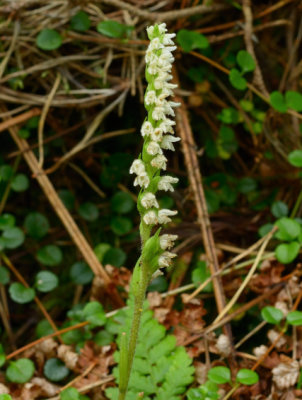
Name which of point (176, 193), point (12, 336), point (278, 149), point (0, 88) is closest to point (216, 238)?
point (176, 193)

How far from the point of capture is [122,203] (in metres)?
2.70

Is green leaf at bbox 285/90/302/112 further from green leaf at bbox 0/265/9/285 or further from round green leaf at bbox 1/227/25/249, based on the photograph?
green leaf at bbox 0/265/9/285

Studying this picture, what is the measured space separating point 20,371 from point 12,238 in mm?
649

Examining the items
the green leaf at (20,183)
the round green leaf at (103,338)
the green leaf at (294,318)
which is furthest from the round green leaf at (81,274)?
the green leaf at (294,318)

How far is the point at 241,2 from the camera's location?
268 cm

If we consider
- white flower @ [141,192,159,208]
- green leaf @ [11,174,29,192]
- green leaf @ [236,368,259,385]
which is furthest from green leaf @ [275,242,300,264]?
green leaf @ [11,174,29,192]

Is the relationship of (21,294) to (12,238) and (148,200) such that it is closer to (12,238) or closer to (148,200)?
(12,238)

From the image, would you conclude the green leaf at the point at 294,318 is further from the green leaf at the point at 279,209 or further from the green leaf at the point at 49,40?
the green leaf at the point at 49,40

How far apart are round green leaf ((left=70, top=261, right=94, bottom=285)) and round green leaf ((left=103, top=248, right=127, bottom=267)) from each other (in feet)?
0.30

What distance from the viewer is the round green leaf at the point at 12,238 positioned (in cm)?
245

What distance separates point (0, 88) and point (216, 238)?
4.19 ft

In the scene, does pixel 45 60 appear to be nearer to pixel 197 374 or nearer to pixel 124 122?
pixel 124 122

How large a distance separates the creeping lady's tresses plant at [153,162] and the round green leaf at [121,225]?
3.48ft

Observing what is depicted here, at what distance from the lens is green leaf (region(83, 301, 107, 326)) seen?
2.17 meters
